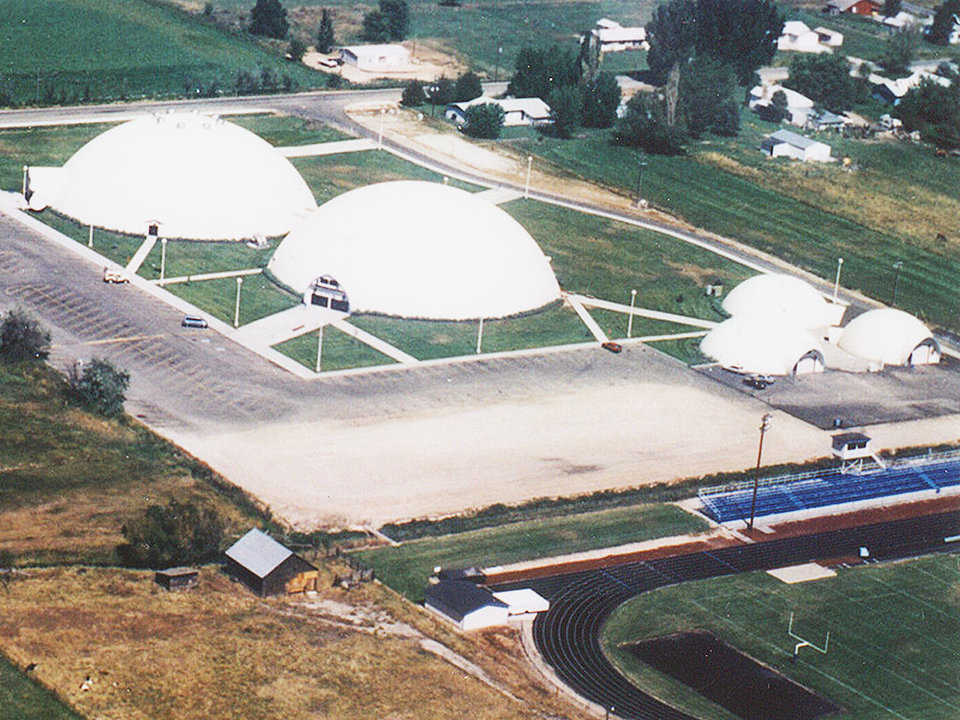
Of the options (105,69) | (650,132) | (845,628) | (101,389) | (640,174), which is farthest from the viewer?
(105,69)

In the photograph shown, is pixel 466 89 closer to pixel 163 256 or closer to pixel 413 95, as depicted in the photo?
pixel 413 95

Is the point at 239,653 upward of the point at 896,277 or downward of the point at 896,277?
downward

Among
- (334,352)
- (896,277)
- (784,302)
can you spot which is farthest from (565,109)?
(334,352)

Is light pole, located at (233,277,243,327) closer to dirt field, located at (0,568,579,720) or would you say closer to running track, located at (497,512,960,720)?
dirt field, located at (0,568,579,720)

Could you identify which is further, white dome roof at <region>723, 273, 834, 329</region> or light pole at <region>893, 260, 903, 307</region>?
light pole at <region>893, 260, 903, 307</region>

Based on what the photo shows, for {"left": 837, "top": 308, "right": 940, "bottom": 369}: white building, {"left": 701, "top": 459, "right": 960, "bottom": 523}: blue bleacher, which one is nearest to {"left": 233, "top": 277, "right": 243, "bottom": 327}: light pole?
{"left": 701, "top": 459, "right": 960, "bottom": 523}: blue bleacher
